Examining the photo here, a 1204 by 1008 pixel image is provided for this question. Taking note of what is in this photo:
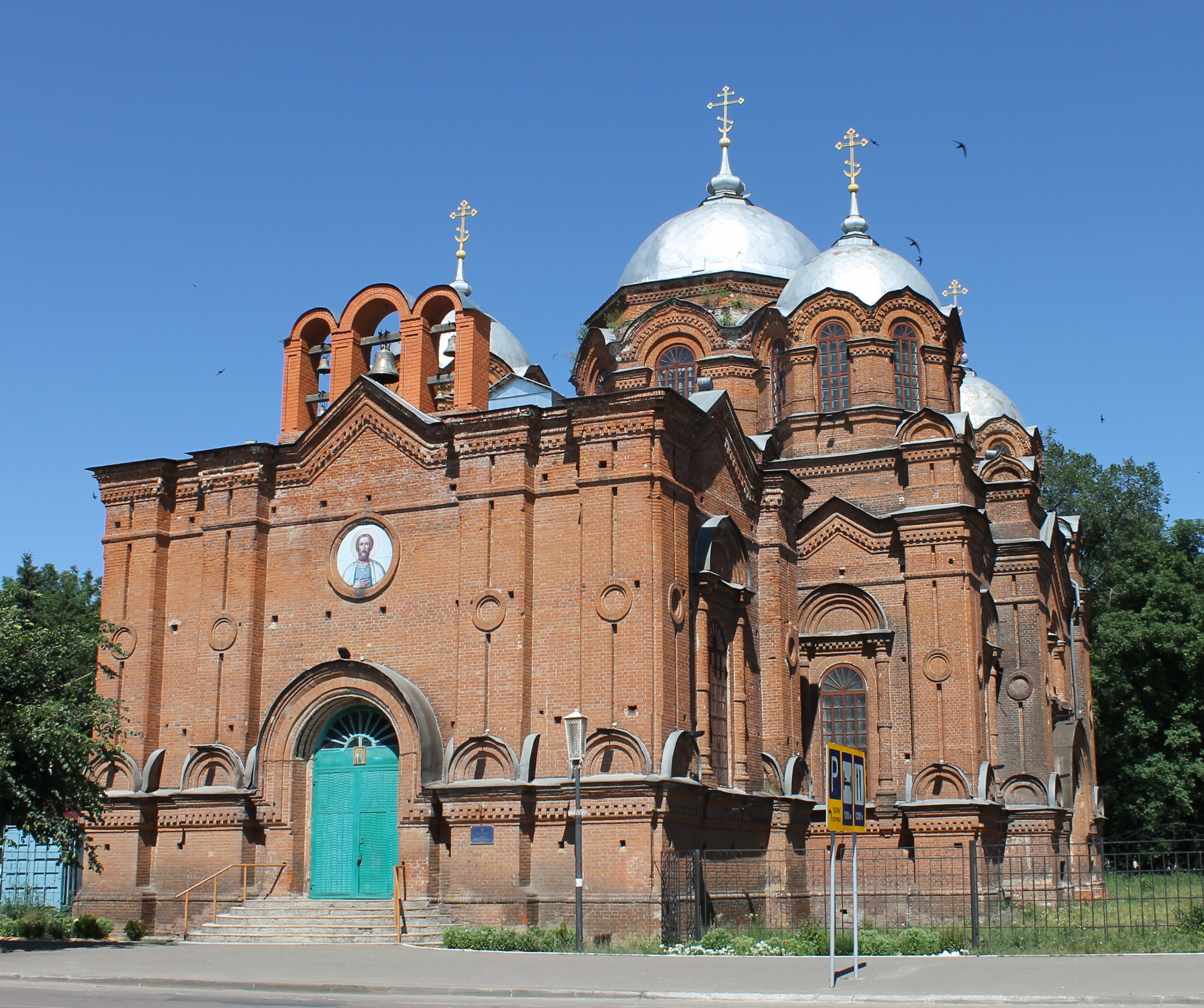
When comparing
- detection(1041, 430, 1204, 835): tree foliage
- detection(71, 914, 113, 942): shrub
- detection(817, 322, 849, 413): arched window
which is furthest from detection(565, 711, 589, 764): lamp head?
detection(1041, 430, 1204, 835): tree foliage

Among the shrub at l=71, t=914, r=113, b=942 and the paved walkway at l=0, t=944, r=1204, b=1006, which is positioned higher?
the paved walkway at l=0, t=944, r=1204, b=1006

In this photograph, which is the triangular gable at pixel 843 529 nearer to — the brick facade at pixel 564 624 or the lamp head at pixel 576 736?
the brick facade at pixel 564 624

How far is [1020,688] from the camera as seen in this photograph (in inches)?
1151

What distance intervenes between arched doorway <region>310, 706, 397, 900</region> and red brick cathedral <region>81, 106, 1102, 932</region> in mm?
53

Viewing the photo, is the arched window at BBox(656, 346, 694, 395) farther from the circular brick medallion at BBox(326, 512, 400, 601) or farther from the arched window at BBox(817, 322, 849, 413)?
the circular brick medallion at BBox(326, 512, 400, 601)

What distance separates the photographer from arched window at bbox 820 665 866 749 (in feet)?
90.2

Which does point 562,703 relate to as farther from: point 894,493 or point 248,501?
point 894,493

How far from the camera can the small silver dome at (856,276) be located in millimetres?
A: 31031

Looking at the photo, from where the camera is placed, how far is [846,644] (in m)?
27.6

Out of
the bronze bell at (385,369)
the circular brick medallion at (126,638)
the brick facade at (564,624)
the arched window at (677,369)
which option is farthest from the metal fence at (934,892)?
the arched window at (677,369)

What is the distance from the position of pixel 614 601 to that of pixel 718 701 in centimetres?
348

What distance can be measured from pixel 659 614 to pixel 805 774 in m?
6.52

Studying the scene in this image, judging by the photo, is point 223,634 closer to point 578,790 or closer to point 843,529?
point 578,790

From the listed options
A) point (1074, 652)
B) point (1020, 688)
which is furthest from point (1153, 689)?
point (1020, 688)
